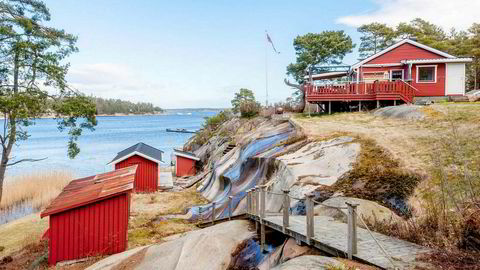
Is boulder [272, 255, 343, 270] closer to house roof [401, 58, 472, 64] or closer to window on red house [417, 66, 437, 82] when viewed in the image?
house roof [401, 58, 472, 64]

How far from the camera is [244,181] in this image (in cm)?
1791

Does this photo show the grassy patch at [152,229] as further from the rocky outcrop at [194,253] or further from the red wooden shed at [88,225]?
the rocky outcrop at [194,253]

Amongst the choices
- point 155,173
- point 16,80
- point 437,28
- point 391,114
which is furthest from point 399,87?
point 437,28

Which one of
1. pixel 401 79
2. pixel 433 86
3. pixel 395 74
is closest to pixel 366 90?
pixel 401 79

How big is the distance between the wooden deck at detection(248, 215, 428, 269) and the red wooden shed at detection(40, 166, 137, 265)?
7016 millimetres

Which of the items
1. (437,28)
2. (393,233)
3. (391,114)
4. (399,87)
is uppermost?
(437,28)

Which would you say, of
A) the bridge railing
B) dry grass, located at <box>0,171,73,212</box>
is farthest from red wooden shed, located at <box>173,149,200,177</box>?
the bridge railing

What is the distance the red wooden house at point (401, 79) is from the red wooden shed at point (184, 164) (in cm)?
1280

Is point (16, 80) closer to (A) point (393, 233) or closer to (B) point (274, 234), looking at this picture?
(B) point (274, 234)

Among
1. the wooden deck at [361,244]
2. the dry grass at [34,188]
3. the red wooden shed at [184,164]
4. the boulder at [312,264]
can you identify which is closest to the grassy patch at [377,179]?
the wooden deck at [361,244]

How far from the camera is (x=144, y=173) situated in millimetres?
27234

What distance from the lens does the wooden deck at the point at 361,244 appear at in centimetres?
597

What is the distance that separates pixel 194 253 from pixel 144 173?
19.0 m

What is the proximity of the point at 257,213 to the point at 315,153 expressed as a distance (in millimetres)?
4795
